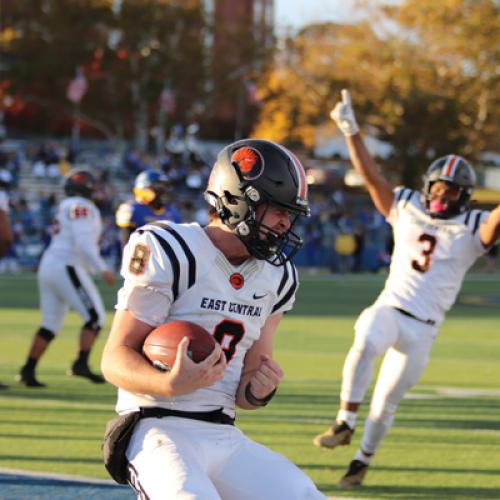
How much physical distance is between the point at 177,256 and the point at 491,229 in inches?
121

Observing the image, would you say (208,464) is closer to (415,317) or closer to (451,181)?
(415,317)

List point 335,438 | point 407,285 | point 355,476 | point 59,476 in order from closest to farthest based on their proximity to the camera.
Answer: point 335,438 < point 355,476 < point 59,476 < point 407,285

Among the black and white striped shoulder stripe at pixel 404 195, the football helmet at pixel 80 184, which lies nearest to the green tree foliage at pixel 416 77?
the football helmet at pixel 80 184

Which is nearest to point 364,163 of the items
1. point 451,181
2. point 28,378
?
point 451,181

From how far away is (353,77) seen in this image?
143 ft

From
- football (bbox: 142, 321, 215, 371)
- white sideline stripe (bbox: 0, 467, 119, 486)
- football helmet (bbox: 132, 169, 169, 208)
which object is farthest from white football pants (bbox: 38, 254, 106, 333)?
football (bbox: 142, 321, 215, 371)

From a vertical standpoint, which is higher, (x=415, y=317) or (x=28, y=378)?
(x=415, y=317)

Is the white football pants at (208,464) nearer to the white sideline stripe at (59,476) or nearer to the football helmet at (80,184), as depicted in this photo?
the white sideline stripe at (59,476)

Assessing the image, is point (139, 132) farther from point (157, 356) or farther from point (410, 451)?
point (157, 356)

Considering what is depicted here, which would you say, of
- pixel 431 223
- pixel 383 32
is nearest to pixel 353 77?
pixel 383 32

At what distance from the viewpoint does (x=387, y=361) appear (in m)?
6.34

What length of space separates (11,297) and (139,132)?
30880 mm

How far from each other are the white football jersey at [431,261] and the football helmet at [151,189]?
3.39m

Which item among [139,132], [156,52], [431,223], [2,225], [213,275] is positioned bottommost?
[139,132]
